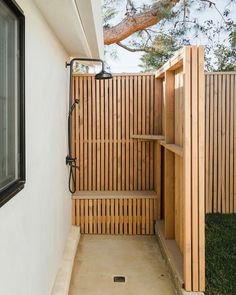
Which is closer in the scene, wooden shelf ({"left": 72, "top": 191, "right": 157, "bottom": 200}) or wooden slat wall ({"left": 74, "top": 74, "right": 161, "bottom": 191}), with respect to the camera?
wooden shelf ({"left": 72, "top": 191, "right": 157, "bottom": 200})

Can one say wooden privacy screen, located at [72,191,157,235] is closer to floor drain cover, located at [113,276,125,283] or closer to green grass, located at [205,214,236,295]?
green grass, located at [205,214,236,295]

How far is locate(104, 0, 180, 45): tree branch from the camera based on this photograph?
7.30 metres

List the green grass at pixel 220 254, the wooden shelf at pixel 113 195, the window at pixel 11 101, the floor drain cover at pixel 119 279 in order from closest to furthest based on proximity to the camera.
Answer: the window at pixel 11 101 < the green grass at pixel 220 254 < the floor drain cover at pixel 119 279 < the wooden shelf at pixel 113 195

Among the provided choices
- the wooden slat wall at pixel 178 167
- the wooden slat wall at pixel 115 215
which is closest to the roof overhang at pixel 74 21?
the wooden slat wall at pixel 178 167

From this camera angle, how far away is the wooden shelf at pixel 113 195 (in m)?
5.23

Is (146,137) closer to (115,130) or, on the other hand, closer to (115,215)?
(115,130)

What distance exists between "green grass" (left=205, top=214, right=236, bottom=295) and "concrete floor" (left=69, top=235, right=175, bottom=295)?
0.46 metres

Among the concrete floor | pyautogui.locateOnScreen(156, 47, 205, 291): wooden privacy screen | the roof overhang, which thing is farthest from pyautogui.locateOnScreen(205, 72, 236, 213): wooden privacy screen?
pyautogui.locateOnScreen(156, 47, 205, 291): wooden privacy screen

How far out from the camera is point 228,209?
5.68m

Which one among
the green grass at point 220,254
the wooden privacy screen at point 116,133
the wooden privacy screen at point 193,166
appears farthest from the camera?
the wooden privacy screen at point 116,133

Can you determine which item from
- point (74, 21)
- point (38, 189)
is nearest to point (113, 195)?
point (38, 189)

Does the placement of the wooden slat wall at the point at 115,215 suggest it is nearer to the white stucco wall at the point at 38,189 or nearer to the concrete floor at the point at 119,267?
the concrete floor at the point at 119,267

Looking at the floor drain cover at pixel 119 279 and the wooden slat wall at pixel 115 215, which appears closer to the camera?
the floor drain cover at pixel 119 279

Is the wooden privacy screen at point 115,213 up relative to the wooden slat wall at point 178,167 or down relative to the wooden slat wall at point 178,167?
down
